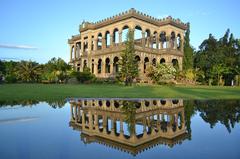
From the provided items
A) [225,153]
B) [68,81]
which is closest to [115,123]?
[225,153]

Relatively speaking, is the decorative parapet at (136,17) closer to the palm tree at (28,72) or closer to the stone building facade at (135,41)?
the stone building facade at (135,41)

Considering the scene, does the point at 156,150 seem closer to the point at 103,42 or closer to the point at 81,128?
the point at 81,128

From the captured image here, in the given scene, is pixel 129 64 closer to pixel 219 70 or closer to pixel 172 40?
pixel 172 40

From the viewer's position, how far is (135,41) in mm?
48312

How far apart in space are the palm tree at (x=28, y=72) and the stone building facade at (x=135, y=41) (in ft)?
30.7

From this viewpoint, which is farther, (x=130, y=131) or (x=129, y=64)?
(x=129, y=64)

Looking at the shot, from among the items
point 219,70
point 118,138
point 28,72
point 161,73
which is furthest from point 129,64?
point 118,138

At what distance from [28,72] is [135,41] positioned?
22.2 metres

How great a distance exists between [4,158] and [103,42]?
44713 mm

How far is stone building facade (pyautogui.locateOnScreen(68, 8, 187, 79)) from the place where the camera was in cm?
4309

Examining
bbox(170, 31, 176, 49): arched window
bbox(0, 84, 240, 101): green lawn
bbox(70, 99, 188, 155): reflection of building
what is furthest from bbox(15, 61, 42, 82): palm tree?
bbox(70, 99, 188, 155): reflection of building

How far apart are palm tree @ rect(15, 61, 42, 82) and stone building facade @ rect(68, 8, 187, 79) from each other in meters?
9.36

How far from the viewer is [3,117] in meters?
9.77

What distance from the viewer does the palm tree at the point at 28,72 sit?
172ft
